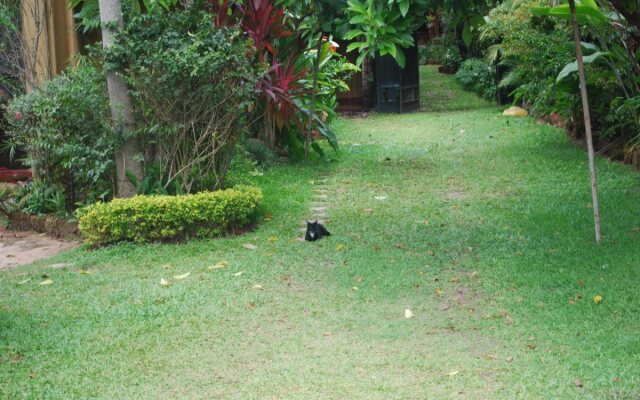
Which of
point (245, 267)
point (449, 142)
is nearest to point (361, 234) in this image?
point (245, 267)

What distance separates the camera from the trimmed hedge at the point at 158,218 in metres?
8.20

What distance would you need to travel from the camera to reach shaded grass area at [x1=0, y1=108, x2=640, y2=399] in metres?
4.84

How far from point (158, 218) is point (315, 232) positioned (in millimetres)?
1498

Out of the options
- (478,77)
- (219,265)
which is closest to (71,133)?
(219,265)

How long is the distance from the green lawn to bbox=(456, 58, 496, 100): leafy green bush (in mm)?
12733

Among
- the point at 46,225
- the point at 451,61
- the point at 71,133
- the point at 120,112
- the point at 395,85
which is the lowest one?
the point at 46,225

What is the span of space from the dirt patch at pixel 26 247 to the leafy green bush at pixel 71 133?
433 mm

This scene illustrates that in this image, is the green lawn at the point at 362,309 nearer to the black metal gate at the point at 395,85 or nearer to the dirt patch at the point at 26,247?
the dirt patch at the point at 26,247

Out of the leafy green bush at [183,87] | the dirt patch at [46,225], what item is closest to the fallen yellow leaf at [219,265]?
the leafy green bush at [183,87]

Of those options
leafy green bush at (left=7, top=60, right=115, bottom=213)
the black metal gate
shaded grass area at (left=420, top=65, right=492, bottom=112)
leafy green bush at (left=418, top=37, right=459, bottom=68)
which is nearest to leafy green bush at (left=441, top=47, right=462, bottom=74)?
leafy green bush at (left=418, top=37, right=459, bottom=68)

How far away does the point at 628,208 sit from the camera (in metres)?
8.67

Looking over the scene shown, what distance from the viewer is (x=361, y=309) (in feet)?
19.9

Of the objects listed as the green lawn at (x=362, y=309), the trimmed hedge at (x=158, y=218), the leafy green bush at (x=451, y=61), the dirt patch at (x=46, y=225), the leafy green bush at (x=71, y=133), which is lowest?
the green lawn at (x=362, y=309)

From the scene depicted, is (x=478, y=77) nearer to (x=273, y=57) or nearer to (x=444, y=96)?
(x=444, y=96)
